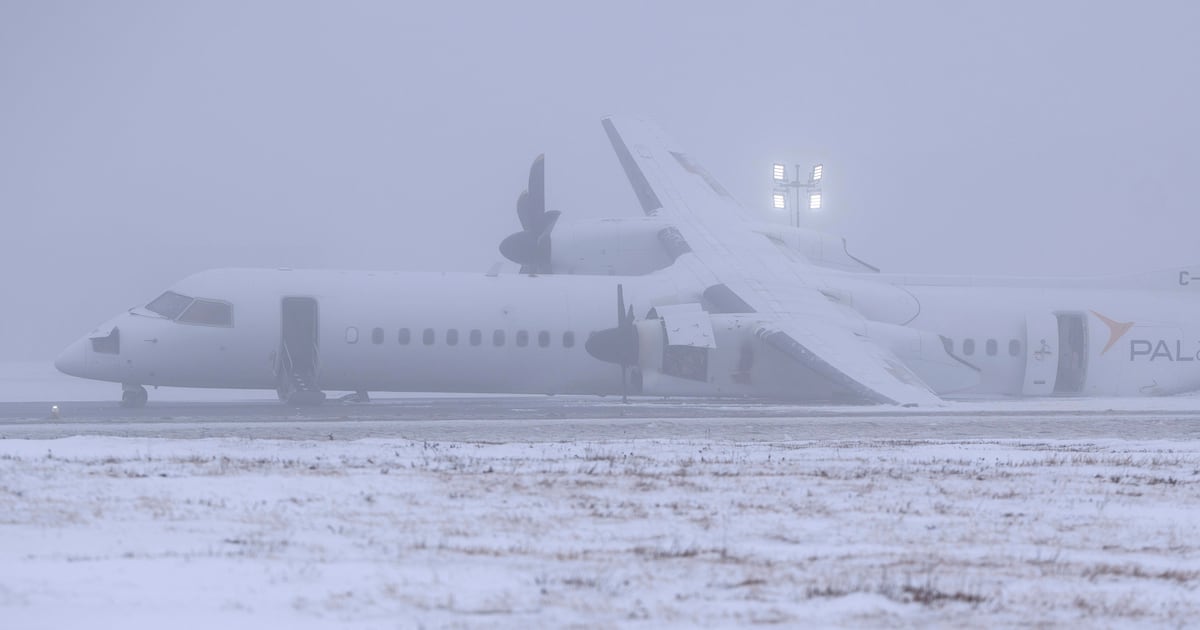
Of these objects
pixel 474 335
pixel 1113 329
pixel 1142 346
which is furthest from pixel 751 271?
pixel 1142 346

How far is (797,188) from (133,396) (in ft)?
101

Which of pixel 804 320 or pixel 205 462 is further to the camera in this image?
pixel 804 320

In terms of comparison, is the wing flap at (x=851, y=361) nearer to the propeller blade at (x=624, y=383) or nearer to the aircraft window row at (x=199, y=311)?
the propeller blade at (x=624, y=383)

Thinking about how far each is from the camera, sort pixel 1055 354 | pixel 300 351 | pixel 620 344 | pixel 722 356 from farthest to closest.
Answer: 1. pixel 1055 354
2. pixel 722 356
3. pixel 620 344
4. pixel 300 351

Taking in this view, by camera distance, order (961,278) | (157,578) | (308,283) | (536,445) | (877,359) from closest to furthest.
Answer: (157,578), (536,445), (877,359), (308,283), (961,278)

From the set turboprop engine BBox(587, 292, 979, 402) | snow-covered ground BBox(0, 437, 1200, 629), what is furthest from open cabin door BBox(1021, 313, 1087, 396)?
snow-covered ground BBox(0, 437, 1200, 629)

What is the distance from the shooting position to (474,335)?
3112 centimetres

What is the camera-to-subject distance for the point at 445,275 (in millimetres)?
33094

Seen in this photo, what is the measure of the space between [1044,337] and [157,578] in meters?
30.7

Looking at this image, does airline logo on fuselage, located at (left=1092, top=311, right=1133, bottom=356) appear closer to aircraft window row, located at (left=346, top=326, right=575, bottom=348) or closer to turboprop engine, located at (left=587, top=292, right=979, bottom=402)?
turboprop engine, located at (left=587, top=292, right=979, bottom=402)

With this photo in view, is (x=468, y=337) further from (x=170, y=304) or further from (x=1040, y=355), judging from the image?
(x=1040, y=355)

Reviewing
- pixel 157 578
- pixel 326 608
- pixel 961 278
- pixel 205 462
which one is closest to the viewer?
pixel 326 608

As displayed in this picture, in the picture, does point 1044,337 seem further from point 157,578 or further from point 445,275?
point 157,578

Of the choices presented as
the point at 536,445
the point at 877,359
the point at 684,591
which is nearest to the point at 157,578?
the point at 684,591
